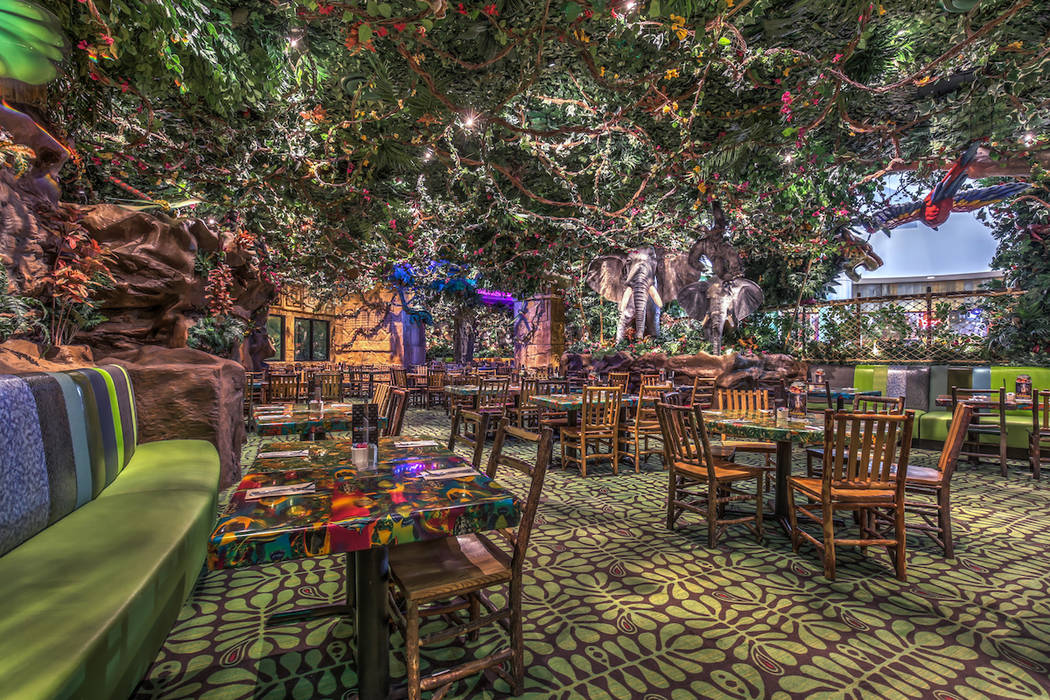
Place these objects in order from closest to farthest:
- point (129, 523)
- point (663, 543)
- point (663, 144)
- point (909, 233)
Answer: point (129, 523), point (663, 543), point (663, 144), point (909, 233)

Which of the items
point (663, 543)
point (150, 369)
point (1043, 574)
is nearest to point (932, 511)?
point (1043, 574)

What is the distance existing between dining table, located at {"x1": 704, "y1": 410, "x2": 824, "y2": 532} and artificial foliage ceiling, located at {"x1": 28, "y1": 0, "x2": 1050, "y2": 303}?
2470 mm

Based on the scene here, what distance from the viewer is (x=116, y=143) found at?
4.75m

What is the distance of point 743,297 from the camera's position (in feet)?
31.9

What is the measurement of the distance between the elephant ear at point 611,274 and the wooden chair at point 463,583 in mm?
9675

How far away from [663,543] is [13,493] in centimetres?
327

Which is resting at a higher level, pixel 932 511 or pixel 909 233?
pixel 909 233

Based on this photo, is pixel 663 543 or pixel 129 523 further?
pixel 663 543

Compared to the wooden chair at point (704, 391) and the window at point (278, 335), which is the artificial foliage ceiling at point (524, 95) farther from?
the window at point (278, 335)

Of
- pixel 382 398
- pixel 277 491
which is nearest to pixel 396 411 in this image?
pixel 382 398

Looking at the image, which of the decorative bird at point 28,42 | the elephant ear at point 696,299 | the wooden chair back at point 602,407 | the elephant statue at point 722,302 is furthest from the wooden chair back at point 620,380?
the decorative bird at point 28,42

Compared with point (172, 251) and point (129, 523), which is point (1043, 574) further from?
point (172, 251)

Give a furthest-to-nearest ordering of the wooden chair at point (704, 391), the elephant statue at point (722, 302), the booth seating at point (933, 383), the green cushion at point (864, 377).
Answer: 1. the elephant statue at point (722, 302)
2. the green cushion at point (864, 377)
3. the wooden chair at point (704, 391)
4. the booth seating at point (933, 383)

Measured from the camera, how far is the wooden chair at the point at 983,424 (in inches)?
209
